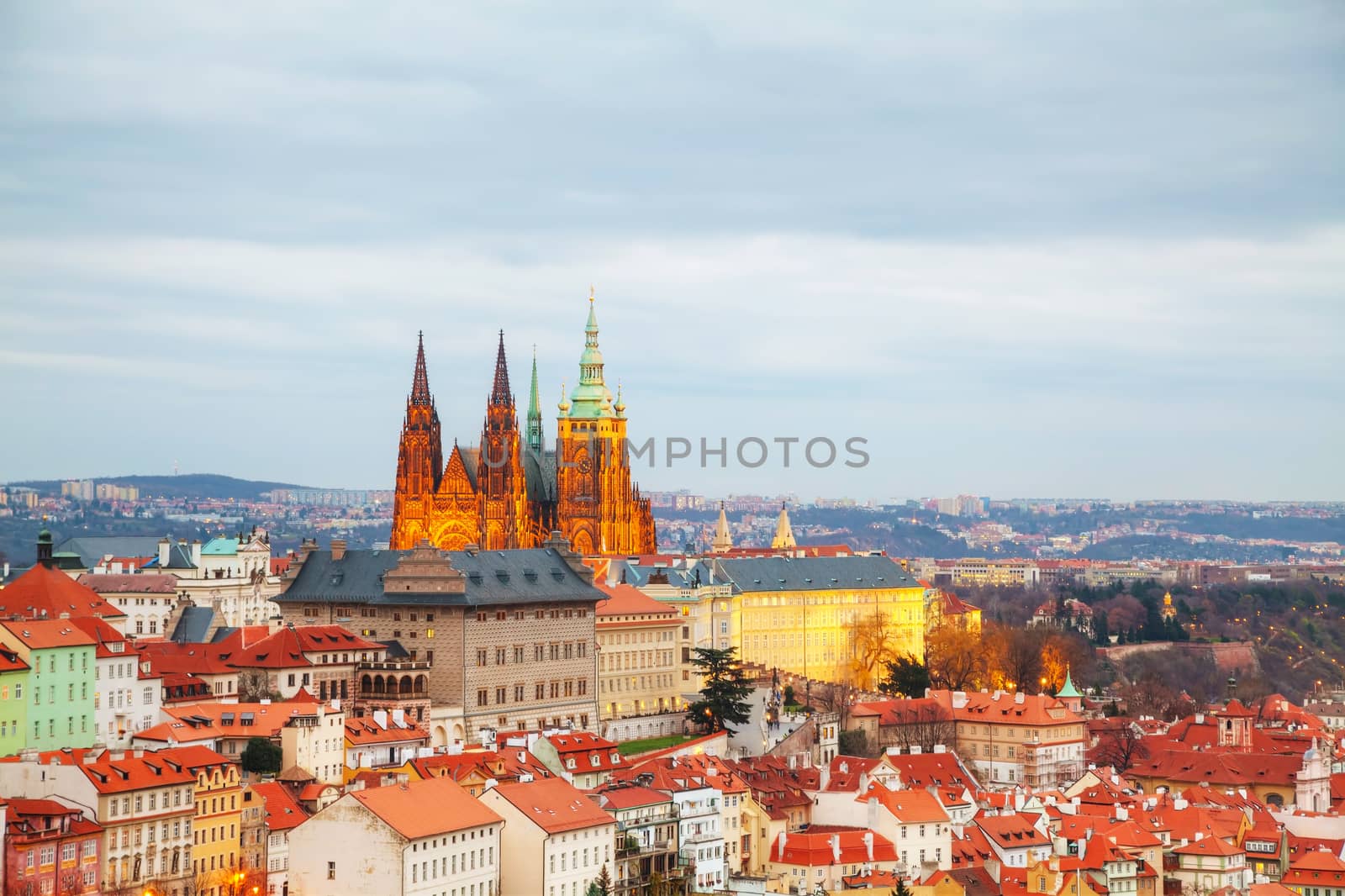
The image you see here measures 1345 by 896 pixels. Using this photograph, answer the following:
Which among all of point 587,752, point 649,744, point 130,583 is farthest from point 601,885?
point 130,583

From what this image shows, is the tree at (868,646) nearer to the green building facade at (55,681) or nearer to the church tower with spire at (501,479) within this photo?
the church tower with spire at (501,479)

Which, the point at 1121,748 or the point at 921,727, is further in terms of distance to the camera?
the point at 1121,748

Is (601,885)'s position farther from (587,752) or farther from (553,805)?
(587,752)

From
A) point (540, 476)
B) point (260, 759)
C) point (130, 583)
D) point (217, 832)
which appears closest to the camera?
point (217, 832)

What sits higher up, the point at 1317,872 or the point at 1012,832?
the point at 1012,832

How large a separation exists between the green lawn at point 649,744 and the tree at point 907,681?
1808cm

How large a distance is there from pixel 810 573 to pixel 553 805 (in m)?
69.9

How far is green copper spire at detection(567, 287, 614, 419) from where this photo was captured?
173500 mm

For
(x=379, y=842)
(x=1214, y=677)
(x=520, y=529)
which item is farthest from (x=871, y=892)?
(x=1214, y=677)

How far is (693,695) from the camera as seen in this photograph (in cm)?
11681

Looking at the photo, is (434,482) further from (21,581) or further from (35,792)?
(35,792)

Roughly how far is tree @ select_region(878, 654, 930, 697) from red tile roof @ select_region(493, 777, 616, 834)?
42959 mm

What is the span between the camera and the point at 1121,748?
115250 millimetres

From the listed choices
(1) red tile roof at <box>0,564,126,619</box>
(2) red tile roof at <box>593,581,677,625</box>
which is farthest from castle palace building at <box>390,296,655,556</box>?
(1) red tile roof at <box>0,564,126,619</box>
